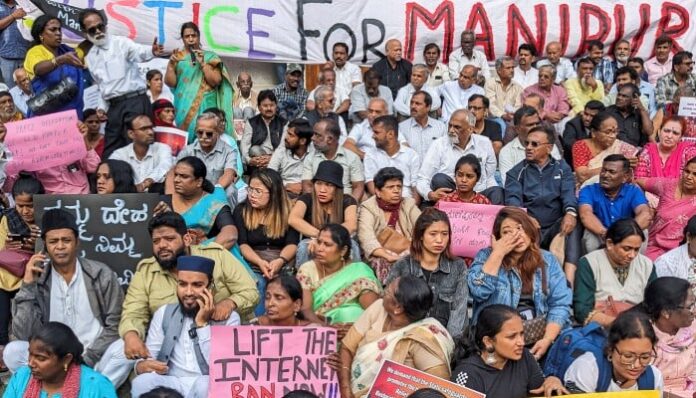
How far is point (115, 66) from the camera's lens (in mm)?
9188

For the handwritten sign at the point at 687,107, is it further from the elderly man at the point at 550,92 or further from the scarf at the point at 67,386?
the scarf at the point at 67,386

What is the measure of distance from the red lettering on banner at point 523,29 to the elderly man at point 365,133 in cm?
315

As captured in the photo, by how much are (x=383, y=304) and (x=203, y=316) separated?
1050 millimetres

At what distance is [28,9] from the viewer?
10773mm

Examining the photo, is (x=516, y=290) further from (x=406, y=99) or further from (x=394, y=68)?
(x=394, y=68)

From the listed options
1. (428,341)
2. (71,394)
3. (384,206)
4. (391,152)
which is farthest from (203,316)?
(391,152)

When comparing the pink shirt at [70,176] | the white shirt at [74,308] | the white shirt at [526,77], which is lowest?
the white shirt at [74,308]

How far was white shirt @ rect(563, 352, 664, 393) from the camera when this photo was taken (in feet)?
17.9

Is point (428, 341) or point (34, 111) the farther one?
point (34, 111)

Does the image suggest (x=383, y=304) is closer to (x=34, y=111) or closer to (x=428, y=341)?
(x=428, y=341)

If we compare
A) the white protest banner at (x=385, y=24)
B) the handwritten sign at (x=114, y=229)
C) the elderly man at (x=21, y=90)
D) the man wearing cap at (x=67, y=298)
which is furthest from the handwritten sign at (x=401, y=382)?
the white protest banner at (x=385, y=24)

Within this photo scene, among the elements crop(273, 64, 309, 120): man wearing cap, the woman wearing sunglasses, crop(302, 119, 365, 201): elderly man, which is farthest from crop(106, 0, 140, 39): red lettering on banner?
the woman wearing sunglasses

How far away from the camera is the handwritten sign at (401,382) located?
5.16m

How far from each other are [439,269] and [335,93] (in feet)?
17.8
